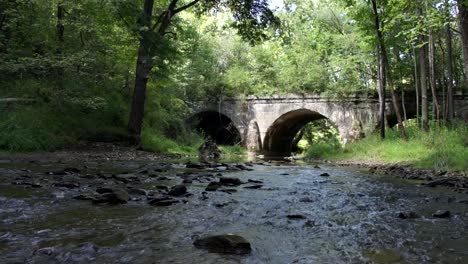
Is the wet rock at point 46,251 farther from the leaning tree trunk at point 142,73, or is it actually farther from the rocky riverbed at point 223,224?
the leaning tree trunk at point 142,73

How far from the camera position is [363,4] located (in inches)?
634

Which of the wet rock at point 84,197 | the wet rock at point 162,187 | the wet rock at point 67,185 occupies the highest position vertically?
the wet rock at point 67,185

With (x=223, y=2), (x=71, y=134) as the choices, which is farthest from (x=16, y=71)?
(x=223, y=2)

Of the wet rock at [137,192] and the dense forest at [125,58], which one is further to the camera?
the dense forest at [125,58]

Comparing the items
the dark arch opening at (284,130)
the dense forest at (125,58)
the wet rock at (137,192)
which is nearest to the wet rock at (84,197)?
the wet rock at (137,192)

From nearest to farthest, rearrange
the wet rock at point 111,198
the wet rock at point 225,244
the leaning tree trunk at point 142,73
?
1. the wet rock at point 225,244
2. the wet rock at point 111,198
3. the leaning tree trunk at point 142,73

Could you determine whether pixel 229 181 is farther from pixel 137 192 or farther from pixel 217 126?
pixel 217 126

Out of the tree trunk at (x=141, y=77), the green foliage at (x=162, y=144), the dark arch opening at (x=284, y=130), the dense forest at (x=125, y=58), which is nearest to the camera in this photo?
the dense forest at (x=125, y=58)

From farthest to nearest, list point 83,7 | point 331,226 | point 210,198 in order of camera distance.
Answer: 1. point 83,7
2. point 210,198
3. point 331,226

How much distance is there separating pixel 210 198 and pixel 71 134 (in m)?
9.72

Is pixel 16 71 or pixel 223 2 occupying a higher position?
pixel 223 2

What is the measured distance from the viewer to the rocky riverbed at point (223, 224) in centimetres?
267

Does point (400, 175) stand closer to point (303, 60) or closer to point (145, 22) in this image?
point (145, 22)

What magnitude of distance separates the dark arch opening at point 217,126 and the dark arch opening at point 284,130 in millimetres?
2393
